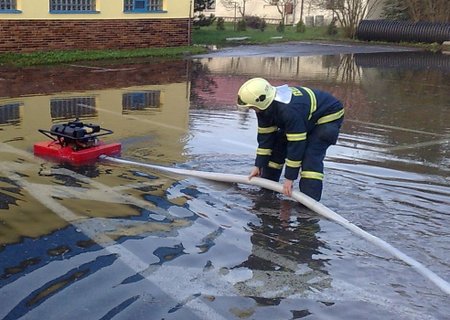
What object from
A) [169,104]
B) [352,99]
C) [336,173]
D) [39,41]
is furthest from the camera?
[39,41]

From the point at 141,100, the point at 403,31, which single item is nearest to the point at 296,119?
the point at 141,100

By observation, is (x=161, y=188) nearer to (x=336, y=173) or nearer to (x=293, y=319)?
(x=336, y=173)

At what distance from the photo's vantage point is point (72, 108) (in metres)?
10.4

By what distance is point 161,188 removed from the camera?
245 inches

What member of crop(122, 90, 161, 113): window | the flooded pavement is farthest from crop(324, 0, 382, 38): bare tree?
the flooded pavement

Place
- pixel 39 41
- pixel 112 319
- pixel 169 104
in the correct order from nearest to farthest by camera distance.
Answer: pixel 112 319
pixel 169 104
pixel 39 41

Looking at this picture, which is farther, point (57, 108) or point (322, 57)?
point (322, 57)

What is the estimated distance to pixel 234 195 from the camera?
20.1 feet

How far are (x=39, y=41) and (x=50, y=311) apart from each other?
16004 millimetres

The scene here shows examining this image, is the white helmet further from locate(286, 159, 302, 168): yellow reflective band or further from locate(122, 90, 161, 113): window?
locate(122, 90, 161, 113): window

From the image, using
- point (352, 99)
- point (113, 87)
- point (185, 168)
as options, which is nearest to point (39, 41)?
point (113, 87)

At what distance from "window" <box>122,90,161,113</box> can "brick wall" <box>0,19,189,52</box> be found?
7.20 m

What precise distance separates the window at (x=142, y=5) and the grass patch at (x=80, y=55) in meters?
1.40

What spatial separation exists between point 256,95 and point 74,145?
8.53 feet
